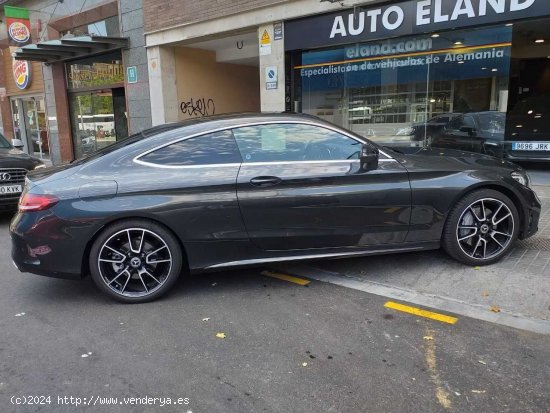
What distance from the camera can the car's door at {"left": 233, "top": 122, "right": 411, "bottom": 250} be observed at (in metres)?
4.15

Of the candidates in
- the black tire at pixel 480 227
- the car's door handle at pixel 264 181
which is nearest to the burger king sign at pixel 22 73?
the car's door handle at pixel 264 181

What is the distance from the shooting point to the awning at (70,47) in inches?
512

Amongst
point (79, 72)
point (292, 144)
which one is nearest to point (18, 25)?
point (79, 72)

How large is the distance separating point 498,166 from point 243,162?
8.35ft

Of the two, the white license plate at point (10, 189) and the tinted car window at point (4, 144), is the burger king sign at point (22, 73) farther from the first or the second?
the white license plate at point (10, 189)

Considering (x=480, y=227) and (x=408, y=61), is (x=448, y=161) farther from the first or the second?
(x=408, y=61)

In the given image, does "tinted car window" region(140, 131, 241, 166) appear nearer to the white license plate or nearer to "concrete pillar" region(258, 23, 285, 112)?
the white license plate

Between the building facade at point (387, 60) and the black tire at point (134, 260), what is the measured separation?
6659 millimetres

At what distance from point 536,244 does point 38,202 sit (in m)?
5.02

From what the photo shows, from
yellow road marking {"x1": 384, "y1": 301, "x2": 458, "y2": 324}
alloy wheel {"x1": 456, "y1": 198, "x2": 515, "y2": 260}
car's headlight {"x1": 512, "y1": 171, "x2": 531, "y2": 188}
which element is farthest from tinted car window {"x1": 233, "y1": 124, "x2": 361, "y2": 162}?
car's headlight {"x1": 512, "y1": 171, "x2": 531, "y2": 188}

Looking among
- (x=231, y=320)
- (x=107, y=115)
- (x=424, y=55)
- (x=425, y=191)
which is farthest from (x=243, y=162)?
(x=107, y=115)

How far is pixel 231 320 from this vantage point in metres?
3.80

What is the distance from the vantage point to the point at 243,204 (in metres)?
4.10

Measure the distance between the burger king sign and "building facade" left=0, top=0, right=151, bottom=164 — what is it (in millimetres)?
38
